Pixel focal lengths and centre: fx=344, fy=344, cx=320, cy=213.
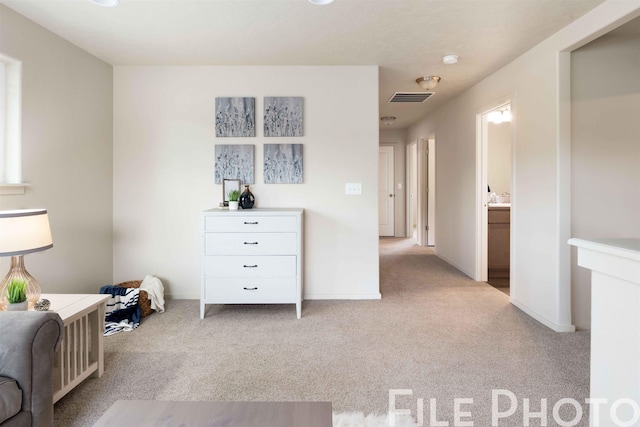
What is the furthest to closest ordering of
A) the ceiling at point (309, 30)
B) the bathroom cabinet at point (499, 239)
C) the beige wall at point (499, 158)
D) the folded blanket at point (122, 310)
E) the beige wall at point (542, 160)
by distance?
the beige wall at point (499, 158) < the bathroom cabinet at point (499, 239) < the folded blanket at point (122, 310) < the beige wall at point (542, 160) < the ceiling at point (309, 30)

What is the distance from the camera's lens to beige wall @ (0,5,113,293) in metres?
2.49

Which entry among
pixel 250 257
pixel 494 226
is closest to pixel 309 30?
pixel 250 257

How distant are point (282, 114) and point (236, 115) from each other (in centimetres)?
46

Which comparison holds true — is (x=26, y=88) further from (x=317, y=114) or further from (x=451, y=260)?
(x=451, y=260)

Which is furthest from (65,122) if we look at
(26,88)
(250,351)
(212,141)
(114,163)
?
(250,351)

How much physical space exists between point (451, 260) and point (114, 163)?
4453 mm

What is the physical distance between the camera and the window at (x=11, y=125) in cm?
240

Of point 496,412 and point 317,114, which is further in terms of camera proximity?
point 317,114

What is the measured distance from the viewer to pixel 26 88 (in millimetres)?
2473

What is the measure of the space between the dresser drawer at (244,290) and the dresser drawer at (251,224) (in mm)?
432

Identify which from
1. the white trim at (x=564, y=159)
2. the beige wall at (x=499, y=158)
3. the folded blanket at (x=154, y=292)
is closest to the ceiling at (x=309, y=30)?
the white trim at (x=564, y=159)

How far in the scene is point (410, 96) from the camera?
15.2ft

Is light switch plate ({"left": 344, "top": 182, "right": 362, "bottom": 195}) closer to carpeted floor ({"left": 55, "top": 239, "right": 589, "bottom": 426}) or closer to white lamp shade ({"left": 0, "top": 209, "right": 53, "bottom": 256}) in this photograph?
carpeted floor ({"left": 55, "top": 239, "right": 589, "bottom": 426})

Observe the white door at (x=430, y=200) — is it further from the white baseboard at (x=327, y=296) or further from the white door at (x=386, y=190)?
the white baseboard at (x=327, y=296)
